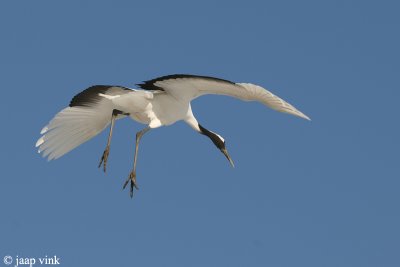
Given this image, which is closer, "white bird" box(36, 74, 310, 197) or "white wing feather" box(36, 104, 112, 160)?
"white bird" box(36, 74, 310, 197)

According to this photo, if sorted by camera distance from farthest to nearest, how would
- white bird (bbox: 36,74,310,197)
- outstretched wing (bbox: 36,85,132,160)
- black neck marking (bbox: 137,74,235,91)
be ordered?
1. outstretched wing (bbox: 36,85,132,160)
2. white bird (bbox: 36,74,310,197)
3. black neck marking (bbox: 137,74,235,91)

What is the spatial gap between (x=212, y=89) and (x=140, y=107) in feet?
7.36

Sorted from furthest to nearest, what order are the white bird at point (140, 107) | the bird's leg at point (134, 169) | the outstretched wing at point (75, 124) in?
the outstretched wing at point (75, 124) → the bird's leg at point (134, 169) → the white bird at point (140, 107)

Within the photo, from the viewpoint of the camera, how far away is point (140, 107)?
2386cm

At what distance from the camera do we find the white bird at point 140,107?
22.2 meters

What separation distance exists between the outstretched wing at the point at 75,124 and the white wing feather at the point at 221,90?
248 centimetres

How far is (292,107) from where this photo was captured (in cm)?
2247

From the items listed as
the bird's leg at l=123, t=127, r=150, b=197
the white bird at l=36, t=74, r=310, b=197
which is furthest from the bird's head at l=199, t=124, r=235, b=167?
the bird's leg at l=123, t=127, r=150, b=197

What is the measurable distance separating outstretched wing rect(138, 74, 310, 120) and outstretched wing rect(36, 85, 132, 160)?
7.12 ft

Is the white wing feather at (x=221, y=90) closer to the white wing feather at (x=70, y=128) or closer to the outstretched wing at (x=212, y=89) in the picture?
the outstretched wing at (x=212, y=89)

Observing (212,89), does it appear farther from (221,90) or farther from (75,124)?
(75,124)

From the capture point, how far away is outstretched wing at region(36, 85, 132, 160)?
25125mm

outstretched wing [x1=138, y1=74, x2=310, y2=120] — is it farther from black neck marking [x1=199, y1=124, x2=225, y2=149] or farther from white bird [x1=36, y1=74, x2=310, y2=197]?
black neck marking [x1=199, y1=124, x2=225, y2=149]

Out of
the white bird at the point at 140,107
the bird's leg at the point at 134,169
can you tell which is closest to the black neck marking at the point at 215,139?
the white bird at the point at 140,107
